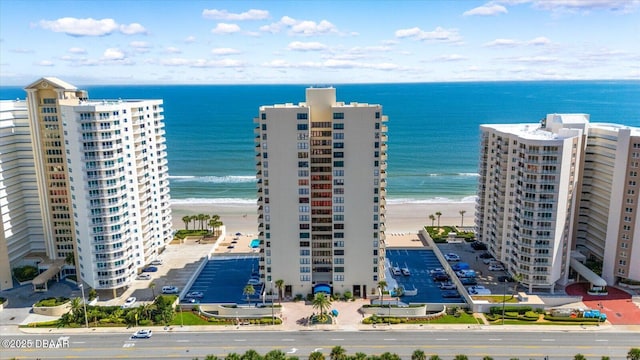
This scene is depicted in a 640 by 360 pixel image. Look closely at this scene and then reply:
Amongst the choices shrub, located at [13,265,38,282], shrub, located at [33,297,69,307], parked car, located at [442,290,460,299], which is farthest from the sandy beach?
shrub, located at [33,297,69,307]

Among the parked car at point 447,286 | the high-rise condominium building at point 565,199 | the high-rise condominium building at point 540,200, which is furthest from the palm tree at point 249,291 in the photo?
the high-rise condominium building at point 565,199

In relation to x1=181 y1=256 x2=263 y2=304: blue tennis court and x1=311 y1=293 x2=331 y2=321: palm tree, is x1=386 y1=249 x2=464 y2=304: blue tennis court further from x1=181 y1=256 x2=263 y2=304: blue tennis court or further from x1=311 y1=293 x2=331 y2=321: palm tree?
x1=181 y1=256 x2=263 y2=304: blue tennis court

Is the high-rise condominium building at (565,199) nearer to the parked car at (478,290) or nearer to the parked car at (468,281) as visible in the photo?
the parked car at (478,290)

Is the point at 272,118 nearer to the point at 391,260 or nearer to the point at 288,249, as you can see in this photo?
the point at 288,249

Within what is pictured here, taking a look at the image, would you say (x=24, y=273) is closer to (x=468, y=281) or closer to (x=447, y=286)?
(x=447, y=286)

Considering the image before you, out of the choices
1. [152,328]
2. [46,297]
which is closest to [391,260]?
[152,328]
